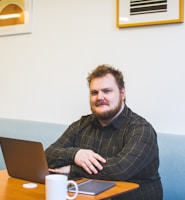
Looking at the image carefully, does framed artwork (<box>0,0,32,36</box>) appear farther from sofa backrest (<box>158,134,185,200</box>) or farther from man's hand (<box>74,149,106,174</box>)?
man's hand (<box>74,149,106,174</box>)

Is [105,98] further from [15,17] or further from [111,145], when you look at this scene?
[15,17]

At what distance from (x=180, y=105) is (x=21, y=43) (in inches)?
61.7

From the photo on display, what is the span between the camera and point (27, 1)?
316 cm

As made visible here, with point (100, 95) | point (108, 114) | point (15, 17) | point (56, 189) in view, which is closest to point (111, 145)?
point (108, 114)

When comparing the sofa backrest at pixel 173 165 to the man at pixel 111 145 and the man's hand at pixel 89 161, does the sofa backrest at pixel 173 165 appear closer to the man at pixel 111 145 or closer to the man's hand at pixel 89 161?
the man at pixel 111 145

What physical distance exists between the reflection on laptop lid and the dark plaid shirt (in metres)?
0.22

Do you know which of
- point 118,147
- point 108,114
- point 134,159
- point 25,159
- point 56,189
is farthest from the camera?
point 108,114

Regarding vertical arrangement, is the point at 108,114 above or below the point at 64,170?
above

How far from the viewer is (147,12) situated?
2.45m

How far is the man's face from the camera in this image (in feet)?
6.55

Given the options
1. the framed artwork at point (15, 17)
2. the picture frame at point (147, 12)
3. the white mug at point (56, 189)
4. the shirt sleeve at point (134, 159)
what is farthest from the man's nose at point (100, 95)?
the framed artwork at point (15, 17)

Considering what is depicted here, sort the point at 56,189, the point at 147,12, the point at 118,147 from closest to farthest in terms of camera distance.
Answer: the point at 56,189
the point at 118,147
the point at 147,12

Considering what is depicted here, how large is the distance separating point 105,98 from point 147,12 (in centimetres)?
77

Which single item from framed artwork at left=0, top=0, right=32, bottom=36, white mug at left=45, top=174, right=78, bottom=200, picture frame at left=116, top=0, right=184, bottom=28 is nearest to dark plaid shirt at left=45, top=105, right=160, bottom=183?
white mug at left=45, top=174, right=78, bottom=200
